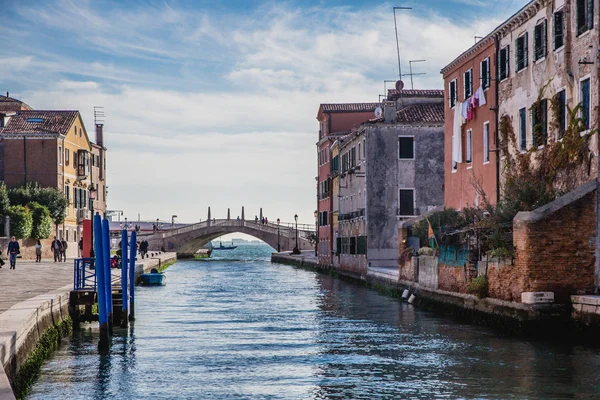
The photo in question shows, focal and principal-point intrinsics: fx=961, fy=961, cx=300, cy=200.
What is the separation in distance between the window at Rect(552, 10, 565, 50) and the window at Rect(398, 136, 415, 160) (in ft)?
62.7

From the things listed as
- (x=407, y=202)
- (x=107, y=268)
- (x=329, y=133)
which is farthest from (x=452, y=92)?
(x=329, y=133)

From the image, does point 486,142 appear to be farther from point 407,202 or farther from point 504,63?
point 407,202

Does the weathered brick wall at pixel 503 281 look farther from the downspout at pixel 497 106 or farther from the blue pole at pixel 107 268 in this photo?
the blue pole at pixel 107 268

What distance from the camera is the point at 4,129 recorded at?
55.8m

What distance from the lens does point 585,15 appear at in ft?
70.7

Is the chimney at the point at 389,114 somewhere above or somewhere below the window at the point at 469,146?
above

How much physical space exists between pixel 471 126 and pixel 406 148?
1150 centimetres

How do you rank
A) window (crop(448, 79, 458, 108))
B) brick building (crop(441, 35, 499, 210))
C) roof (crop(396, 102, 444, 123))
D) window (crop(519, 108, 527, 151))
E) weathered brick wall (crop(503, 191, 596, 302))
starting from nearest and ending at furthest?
weathered brick wall (crop(503, 191, 596, 302)) < window (crop(519, 108, 527, 151)) < brick building (crop(441, 35, 499, 210)) < window (crop(448, 79, 458, 108)) < roof (crop(396, 102, 444, 123))

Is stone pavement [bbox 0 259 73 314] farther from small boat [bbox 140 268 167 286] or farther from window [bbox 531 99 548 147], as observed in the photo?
window [bbox 531 99 548 147]

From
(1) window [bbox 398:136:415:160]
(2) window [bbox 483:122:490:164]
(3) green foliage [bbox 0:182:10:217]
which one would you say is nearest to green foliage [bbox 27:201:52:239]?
(3) green foliage [bbox 0:182:10:217]

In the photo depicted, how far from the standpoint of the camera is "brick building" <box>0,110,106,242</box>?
5553 cm

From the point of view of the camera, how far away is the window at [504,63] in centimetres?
2736

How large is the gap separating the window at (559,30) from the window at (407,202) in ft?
63.9

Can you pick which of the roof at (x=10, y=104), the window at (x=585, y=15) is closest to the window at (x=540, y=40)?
the window at (x=585, y=15)
